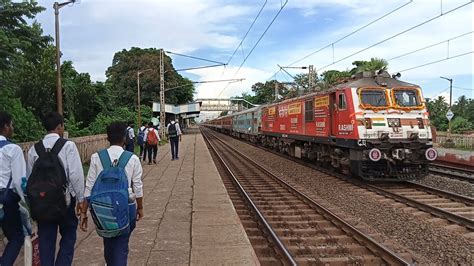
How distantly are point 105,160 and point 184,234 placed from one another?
269cm

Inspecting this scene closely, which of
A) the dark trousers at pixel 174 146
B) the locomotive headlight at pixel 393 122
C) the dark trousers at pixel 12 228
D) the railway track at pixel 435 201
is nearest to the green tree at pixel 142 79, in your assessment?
the dark trousers at pixel 174 146

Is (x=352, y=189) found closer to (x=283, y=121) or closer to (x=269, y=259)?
(x=269, y=259)

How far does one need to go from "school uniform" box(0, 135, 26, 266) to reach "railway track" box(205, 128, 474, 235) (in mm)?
6557

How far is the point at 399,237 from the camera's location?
7.07 metres

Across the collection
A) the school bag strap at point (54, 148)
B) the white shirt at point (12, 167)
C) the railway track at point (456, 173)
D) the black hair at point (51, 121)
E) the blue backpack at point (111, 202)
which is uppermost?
the black hair at point (51, 121)

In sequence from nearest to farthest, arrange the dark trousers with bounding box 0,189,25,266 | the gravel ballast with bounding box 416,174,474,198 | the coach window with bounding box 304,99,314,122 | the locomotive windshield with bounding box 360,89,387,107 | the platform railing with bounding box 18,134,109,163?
the dark trousers with bounding box 0,189,25,266
the gravel ballast with bounding box 416,174,474,198
the locomotive windshield with bounding box 360,89,387,107
the coach window with bounding box 304,99,314,122
the platform railing with bounding box 18,134,109,163

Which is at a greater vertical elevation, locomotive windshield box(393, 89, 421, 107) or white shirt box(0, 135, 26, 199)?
locomotive windshield box(393, 89, 421, 107)

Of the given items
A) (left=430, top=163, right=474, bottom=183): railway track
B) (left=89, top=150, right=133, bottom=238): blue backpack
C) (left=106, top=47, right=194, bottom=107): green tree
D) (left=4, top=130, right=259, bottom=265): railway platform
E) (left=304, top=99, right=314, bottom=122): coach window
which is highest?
(left=106, top=47, right=194, bottom=107): green tree

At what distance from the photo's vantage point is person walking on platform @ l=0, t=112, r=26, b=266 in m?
4.21

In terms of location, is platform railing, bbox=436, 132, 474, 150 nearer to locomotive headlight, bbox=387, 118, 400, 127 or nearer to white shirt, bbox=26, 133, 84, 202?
locomotive headlight, bbox=387, 118, 400, 127

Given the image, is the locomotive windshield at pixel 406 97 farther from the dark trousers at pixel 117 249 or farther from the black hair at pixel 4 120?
the black hair at pixel 4 120

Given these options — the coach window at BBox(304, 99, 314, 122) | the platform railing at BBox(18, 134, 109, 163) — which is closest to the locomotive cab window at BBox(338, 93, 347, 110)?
the coach window at BBox(304, 99, 314, 122)

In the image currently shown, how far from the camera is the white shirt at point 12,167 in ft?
13.8

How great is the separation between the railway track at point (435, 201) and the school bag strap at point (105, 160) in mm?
5994
